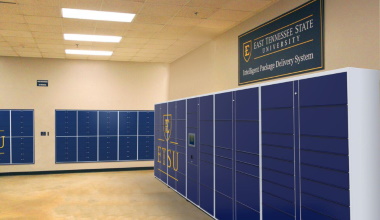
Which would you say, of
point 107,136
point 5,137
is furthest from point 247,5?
point 5,137

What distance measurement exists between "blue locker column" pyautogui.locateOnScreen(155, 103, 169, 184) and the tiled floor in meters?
0.26

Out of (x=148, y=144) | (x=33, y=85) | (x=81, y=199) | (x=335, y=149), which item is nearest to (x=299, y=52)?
(x=335, y=149)

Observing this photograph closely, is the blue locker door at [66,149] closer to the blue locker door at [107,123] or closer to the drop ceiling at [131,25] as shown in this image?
the blue locker door at [107,123]

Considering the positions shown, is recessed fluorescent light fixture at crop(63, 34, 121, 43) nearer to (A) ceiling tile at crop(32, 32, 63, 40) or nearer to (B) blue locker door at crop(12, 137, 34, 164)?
(A) ceiling tile at crop(32, 32, 63, 40)

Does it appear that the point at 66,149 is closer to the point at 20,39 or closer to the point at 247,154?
the point at 20,39

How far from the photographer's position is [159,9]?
16.5 feet

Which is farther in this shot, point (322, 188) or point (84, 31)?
point (84, 31)

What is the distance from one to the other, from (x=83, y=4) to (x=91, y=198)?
3.27 m

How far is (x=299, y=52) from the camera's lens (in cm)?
427

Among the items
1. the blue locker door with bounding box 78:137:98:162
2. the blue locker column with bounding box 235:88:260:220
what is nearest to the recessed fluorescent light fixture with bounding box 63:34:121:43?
the blue locker door with bounding box 78:137:98:162

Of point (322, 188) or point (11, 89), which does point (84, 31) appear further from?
point (322, 188)

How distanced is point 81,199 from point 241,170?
3.38m

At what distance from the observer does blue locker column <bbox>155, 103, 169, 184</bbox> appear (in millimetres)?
7330

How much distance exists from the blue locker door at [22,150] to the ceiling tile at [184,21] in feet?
17.1
